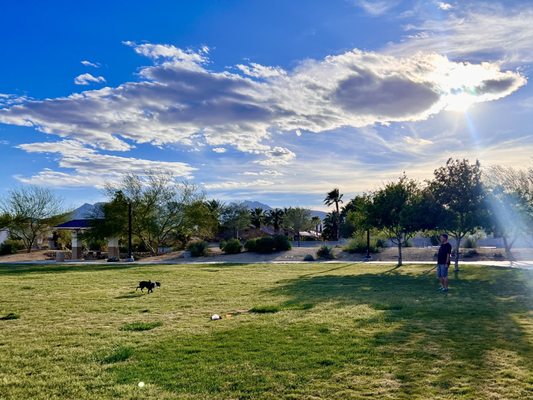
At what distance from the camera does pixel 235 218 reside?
251 ft

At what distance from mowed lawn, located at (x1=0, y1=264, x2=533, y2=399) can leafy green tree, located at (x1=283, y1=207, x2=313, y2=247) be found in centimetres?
7498

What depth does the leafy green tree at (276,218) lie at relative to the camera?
3657 inches

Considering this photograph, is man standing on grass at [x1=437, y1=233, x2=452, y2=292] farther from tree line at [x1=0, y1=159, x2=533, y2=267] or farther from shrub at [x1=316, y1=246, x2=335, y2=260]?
shrub at [x1=316, y1=246, x2=335, y2=260]

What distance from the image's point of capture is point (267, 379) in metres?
5.27

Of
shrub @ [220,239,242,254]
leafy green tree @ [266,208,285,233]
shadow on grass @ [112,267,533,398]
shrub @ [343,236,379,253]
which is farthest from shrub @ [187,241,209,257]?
leafy green tree @ [266,208,285,233]

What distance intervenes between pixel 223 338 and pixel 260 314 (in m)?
2.29

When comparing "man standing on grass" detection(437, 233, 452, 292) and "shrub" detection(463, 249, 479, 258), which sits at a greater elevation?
"man standing on grass" detection(437, 233, 452, 292)

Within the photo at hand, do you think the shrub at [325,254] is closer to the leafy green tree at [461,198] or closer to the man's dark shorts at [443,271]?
the leafy green tree at [461,198]

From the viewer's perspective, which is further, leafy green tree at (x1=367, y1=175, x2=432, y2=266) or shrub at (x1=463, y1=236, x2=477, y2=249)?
shrub at (x1=463, y1=236, x2=477, y2=249)

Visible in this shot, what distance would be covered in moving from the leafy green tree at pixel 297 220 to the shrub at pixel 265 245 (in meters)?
50.7

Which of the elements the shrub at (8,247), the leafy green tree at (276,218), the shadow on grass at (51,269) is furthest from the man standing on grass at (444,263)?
the leafy green tree at (276,218)

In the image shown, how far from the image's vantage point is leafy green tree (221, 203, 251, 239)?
249 ft

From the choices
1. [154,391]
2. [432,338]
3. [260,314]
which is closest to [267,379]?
[154,391]

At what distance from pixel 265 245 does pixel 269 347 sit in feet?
97.4
